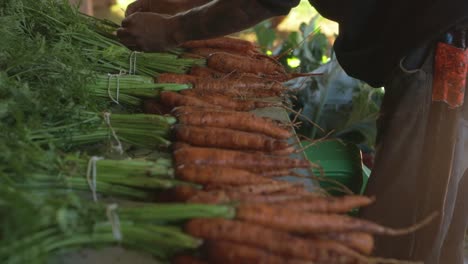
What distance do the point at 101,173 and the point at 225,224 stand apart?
1.55 feet

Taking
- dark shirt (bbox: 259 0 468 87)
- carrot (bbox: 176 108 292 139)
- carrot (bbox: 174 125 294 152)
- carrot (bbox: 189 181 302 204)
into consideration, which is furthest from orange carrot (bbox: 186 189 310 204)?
dark shirt (bbox: 259 0 468 87)

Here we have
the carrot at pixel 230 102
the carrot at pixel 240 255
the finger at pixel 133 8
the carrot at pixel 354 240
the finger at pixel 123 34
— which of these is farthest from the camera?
the finger at pixel 133 8

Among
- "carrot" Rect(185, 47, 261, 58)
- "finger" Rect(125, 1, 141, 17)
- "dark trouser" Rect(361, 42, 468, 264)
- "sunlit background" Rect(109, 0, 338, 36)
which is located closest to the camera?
"dark trouser" Rect(361, 42, 468, 264)

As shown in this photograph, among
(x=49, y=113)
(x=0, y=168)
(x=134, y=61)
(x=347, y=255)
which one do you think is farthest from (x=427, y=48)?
(x=0, y=168)

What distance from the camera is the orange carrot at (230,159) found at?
1608 mm

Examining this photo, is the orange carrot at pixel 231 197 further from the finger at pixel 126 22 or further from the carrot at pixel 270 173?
the finger at pixel 126 22

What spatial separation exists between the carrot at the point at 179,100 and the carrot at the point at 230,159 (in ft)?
1.53

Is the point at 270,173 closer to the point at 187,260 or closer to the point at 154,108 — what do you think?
the point at 187,260

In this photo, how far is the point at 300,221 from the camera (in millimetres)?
1343

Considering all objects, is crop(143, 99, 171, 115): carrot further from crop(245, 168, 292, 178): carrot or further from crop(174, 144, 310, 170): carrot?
crop(245, 168, 292, 178): carrot

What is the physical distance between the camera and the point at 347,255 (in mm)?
1305

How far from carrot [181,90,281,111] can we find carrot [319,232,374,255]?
1021mm

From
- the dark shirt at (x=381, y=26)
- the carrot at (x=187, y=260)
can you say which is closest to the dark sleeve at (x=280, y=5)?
the dark shirt at (x=381, y=26)

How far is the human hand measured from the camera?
2297mm
